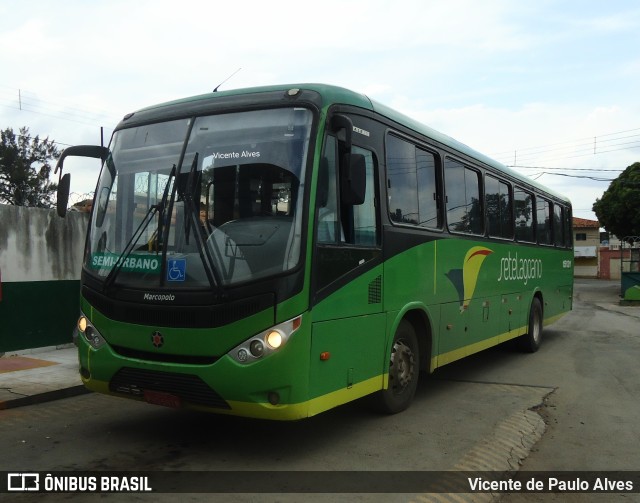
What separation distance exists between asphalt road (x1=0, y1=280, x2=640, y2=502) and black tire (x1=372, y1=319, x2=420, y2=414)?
0.16m

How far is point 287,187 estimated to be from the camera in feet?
16.3

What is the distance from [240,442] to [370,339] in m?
1.51

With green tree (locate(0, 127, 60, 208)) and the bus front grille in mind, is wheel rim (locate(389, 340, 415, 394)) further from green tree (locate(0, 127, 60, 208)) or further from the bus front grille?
green tree (locate(0, 127, 60, 208))

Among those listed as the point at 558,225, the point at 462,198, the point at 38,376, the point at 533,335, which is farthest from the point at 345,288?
the point at 558,225

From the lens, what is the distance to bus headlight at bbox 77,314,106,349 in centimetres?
539

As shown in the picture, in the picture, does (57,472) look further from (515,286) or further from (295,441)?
(515,286)

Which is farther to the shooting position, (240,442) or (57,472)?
(240,442)

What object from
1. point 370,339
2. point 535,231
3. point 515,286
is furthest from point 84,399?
point 535,231

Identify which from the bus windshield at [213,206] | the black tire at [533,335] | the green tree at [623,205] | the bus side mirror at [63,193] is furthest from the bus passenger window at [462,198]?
the green tree at [623,205]

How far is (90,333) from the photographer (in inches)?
216

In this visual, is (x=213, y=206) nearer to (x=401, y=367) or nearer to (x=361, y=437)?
(x=361, y=437)

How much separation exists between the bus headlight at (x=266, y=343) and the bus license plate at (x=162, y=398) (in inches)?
26.9

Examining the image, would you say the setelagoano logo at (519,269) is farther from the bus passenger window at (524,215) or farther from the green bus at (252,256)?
the green bus at (252,256)

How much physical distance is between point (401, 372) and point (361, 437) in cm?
100
